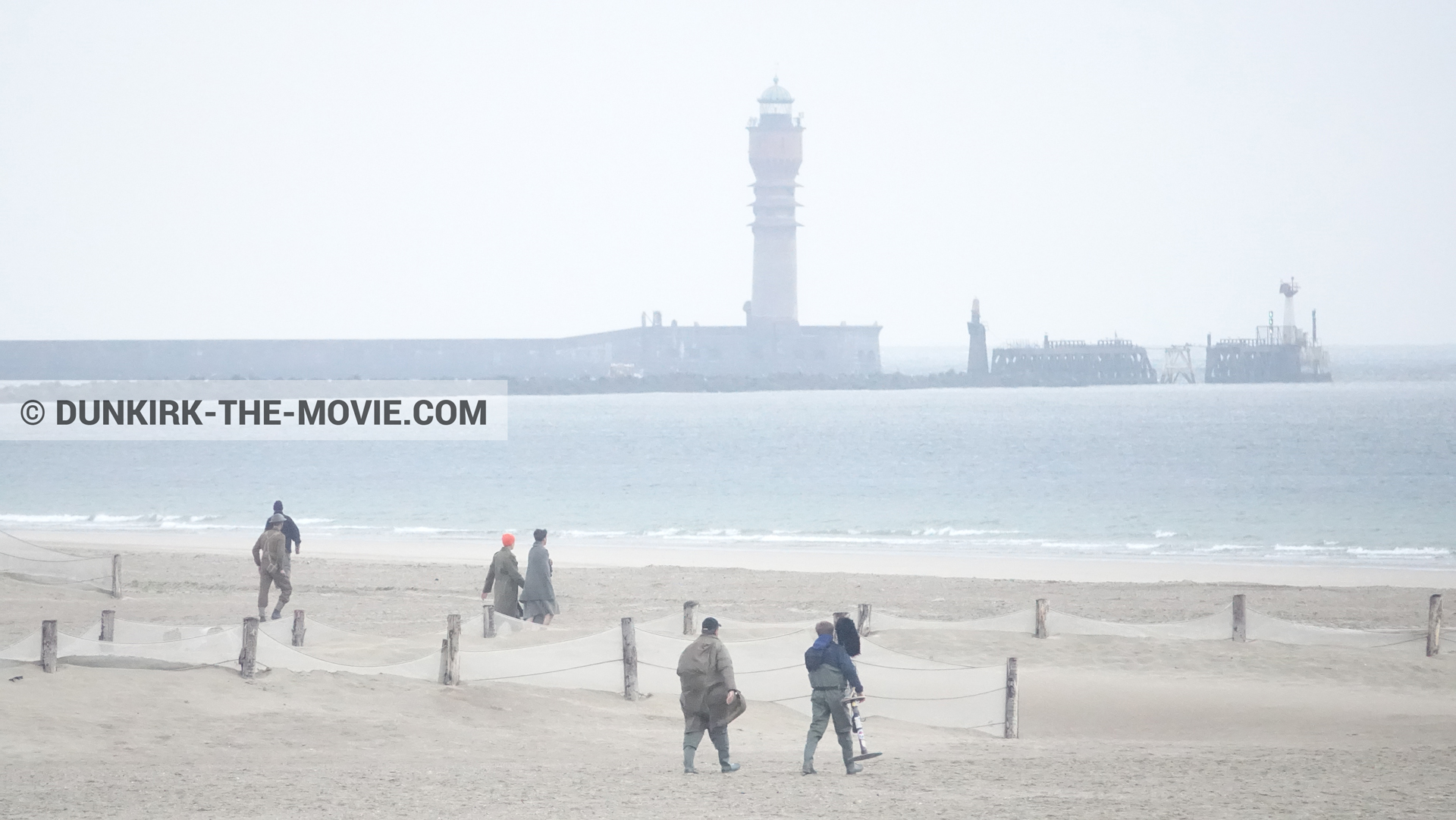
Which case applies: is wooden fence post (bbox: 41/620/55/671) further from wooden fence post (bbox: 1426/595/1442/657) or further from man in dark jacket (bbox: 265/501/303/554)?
wooden fence post (bbox: 1426/595/1442/657)

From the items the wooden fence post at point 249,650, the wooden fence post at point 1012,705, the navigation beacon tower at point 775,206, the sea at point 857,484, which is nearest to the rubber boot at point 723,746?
the wooden fence post at point 1012,705

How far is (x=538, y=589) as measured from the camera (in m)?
16.0

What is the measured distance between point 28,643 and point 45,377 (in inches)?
5256

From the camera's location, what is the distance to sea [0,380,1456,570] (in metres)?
38.9

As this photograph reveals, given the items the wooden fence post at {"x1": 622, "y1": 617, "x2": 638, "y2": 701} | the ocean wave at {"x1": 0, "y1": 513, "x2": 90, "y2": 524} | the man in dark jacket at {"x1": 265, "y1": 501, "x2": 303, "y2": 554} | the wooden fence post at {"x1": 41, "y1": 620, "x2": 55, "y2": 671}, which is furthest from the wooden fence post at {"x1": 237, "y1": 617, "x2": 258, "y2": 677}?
the ocean wave at {"x1": 0, "y1": 513, "x2": 90, "y2": 524}

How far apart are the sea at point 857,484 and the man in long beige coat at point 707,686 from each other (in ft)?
77.3

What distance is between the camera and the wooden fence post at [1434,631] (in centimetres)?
1612

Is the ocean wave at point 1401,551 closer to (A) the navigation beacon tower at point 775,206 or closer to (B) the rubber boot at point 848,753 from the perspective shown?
(B) the rubber boot at point 848,753

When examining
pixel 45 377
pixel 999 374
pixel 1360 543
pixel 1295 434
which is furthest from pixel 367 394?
pixel 1360 543

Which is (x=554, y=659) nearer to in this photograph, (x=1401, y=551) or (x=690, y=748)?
(x=690, y=748)

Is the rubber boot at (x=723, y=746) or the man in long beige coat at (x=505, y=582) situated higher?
the man in long beige coat at (x=505, y=582)

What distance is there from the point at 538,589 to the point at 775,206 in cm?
9526

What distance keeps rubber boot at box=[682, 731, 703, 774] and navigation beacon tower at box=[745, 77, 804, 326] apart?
99081mm

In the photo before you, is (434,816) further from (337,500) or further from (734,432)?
(734,432)
